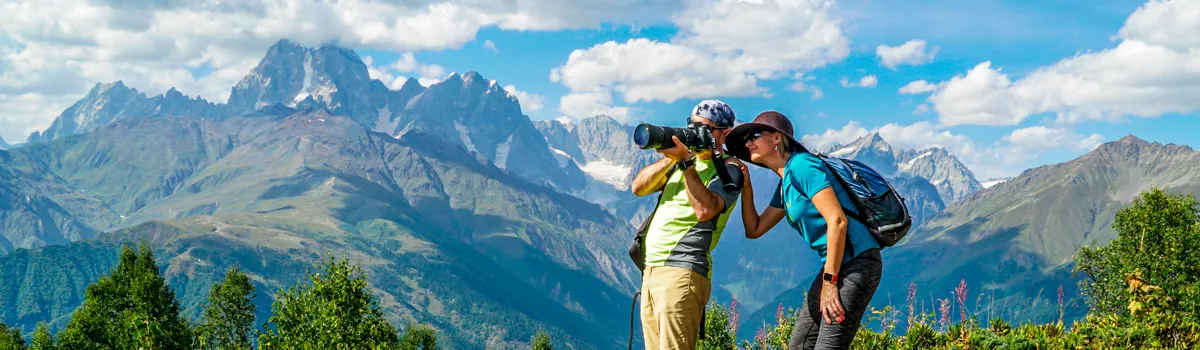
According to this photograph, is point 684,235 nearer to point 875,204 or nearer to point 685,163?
point 685,163

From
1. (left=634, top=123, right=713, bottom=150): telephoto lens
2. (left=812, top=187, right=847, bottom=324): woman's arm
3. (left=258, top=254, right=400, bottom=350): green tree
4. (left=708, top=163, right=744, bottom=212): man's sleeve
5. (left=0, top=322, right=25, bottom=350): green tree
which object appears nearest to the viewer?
(left=812, top=187, right=847, bottom=324): woman's arm

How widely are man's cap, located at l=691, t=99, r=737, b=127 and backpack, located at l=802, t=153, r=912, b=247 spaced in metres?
1.22

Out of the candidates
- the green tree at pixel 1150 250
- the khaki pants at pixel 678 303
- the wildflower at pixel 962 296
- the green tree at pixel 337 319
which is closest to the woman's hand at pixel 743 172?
the khaki pants at pixel 678 303

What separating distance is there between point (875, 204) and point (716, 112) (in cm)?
171

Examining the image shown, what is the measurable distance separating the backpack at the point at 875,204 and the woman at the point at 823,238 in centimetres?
6

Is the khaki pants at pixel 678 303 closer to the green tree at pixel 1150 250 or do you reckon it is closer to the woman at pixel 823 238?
the woman at pixel 823 238

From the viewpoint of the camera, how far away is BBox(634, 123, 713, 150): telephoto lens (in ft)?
21.9

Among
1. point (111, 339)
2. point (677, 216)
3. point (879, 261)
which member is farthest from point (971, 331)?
point (111, 339)

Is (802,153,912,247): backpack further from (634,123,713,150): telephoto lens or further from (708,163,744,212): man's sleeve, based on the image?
(634,123,713,150): telephoto lens

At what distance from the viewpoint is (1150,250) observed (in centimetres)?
3872

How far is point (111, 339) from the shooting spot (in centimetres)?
5953

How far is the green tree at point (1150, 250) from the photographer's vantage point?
3566 cm

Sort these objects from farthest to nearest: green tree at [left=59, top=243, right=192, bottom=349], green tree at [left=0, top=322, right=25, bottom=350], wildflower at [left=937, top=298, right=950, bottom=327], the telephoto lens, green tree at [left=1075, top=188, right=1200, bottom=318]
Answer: green tree at [left=0, top=322, right=25, bottom=350], green tree at [left=59, top=243, right=192, bottom=349], green tree at [left=1075, top=188, right=1200, bottom=318], wildflower at [left=937, top=298, right=950, bottom=327], the telephoto lens

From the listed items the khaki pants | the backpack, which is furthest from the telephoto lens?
the backpack
